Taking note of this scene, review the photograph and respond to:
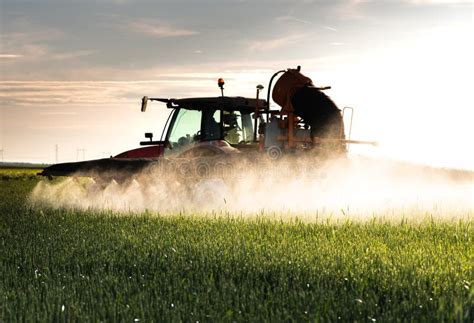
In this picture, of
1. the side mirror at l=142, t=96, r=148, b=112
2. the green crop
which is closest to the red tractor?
the side mirror at l=142, t=96, r=148, b=112

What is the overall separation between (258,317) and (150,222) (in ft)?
24.4

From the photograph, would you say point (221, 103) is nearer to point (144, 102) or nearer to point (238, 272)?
point (144, 102)

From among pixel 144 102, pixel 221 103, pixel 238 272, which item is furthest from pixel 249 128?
pixel 238 272

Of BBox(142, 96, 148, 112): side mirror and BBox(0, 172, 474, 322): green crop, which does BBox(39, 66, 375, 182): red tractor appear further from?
BBox(0, 172, 474, 322): green crop

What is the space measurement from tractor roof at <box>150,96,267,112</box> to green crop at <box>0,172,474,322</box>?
4305mm

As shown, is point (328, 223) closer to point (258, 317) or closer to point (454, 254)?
point (454, 254)

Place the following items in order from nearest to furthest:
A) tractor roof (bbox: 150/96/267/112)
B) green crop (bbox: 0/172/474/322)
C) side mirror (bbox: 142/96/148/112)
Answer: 1. green crop (bbox: 0/172/474/322)
2. side mirror (bbox: 142/96/148/112)
3. tractor roof (bbox: 150/96/267/112)

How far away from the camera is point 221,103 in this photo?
16.3 meters

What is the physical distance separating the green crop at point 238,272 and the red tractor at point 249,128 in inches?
139

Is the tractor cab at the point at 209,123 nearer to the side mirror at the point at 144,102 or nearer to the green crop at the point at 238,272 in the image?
the side mirror at the point at 144,102

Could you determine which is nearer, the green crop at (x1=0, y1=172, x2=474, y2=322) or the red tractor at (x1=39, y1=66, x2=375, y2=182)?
the green crop at (x1=0, y1=172, x2=474, y2=322)

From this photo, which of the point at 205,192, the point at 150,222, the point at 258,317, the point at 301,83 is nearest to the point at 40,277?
the point at 258,317

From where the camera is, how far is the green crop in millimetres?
6305

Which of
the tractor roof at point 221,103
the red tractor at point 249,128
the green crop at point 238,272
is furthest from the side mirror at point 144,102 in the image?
the green crop at point 238,272
